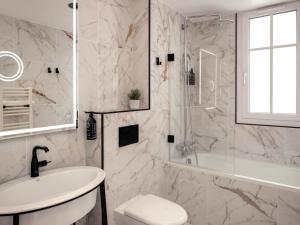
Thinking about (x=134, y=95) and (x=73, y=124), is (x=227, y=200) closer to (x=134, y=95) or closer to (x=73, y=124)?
(x=134, y=95)

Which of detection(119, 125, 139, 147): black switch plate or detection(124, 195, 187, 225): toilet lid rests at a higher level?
detection(119, 125, 139, 147): black switch plate

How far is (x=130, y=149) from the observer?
208 cm

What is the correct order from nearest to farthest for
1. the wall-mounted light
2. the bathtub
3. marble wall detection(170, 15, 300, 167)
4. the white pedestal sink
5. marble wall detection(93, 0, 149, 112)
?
the white pedestal sink → the wall-mounted light → marble wall detection(93, 0, 149, 112) → the bathtub → marble wall detection(170, 15, 300, 167)

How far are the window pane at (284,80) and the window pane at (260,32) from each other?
17 cm

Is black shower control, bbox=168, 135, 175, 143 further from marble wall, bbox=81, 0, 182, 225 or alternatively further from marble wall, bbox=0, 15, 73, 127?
marble wall, bbox=0, 15, 73, 127

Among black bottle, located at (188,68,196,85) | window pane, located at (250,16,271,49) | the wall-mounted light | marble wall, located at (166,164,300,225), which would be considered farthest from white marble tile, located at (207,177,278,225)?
the wall-mounted light

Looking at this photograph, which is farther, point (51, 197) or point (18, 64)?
point (18, 64)

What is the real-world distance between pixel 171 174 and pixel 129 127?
827mm

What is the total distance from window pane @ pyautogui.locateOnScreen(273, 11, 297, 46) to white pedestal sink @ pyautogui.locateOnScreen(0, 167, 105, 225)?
2.37 m

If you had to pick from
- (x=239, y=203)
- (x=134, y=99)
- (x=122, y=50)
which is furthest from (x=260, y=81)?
(x=122, y=50)

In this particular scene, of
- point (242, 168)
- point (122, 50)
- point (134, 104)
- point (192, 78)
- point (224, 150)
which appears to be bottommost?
point (242, 168)

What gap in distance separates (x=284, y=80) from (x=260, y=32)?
2.04 feet

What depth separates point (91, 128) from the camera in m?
1.79

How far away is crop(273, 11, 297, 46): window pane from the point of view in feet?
7.99
